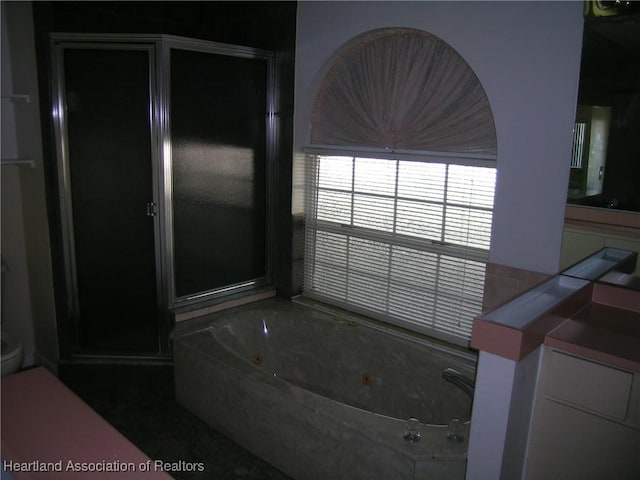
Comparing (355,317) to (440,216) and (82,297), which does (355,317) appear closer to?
(440,216)

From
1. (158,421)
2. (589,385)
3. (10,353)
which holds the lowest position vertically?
(158,421)

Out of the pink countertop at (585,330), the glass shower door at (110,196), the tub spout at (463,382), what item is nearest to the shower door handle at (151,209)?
the glass shower door at (110,196)

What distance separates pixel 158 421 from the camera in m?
2.82

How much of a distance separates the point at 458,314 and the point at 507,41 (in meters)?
1.36

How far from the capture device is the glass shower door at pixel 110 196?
110 inches

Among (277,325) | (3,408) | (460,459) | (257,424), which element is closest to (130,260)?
(277,325)

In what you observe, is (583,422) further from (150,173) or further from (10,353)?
(10,353)

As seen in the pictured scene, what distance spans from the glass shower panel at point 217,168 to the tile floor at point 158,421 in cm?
56

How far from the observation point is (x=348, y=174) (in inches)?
125

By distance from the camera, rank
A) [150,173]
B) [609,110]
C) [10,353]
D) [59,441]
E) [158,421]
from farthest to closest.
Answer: [150,173], [158,421], [10,353], [609,110], [59,441]

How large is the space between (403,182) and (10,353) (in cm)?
224

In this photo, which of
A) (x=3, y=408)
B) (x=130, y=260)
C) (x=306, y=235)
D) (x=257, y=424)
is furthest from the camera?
(x=306, y=235)

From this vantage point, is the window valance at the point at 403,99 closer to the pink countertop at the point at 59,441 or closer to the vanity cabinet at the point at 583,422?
the vanity cabinet at the point at 583,422

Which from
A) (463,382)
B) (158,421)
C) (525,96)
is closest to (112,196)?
(158,421)
